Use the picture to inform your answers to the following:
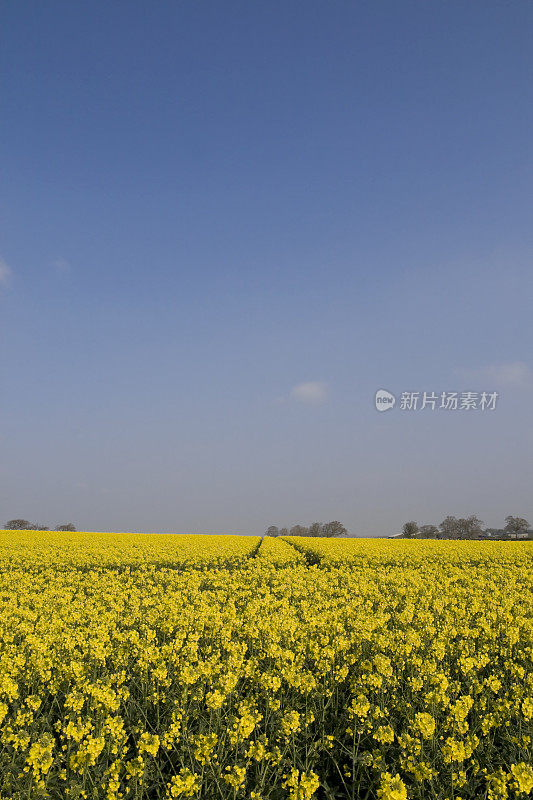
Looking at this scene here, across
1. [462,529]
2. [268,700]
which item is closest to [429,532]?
[462,529]

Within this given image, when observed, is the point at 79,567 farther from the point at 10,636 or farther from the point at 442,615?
the point at 442,615

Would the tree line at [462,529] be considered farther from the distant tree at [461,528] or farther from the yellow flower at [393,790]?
the yellow flower at [393,790]

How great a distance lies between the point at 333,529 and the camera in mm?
137000

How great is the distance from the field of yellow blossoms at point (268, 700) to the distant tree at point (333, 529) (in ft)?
423

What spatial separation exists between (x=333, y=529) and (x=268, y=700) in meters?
137

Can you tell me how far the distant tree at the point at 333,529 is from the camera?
13562 cm

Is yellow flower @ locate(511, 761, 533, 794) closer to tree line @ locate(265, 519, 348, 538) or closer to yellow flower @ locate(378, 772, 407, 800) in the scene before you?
yellow flower @ locate(378, 772, 407, 800)

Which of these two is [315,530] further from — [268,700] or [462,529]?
[268,700]

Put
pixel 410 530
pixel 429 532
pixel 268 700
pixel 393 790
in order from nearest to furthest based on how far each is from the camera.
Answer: pixel 393 790
pixel 268 700
pixel 410 530
pixel 429 532

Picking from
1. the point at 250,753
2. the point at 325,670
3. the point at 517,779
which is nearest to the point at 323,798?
the point at 325,670

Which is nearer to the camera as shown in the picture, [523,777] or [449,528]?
[523,777]

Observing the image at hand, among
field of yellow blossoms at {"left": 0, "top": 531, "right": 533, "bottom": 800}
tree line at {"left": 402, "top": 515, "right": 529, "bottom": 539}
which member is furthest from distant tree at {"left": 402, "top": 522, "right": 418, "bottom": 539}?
field of yellow blossoms at {"left": 0, "top": 531, "right": 533, "bottom": 800}

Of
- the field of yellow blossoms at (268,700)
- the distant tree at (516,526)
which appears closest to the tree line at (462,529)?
the distant tree at (516,526)

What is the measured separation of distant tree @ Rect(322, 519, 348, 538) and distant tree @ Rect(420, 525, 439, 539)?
21.9 meters
